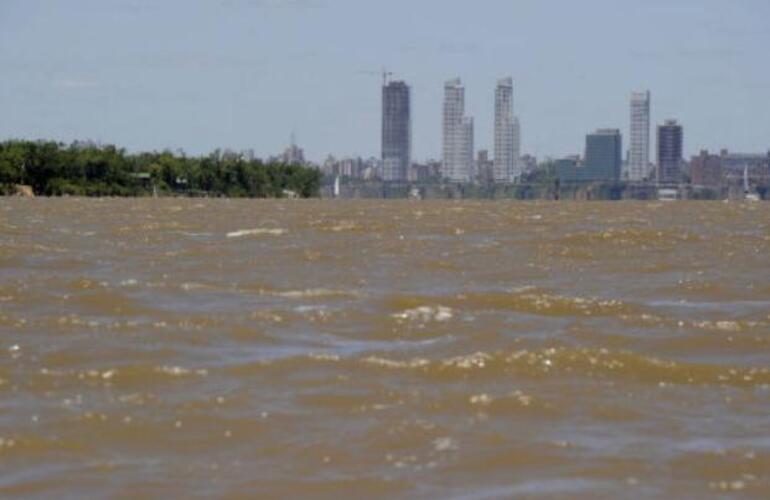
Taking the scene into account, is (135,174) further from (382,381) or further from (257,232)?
(382,381)

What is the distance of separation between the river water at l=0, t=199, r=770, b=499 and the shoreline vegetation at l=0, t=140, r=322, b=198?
91.2 metres

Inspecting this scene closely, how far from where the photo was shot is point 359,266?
2077cm

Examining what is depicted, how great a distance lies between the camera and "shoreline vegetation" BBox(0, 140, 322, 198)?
361ft

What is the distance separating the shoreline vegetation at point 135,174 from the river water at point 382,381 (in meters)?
91.2

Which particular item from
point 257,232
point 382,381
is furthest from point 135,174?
point 382,381

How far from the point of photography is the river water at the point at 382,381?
7.96m

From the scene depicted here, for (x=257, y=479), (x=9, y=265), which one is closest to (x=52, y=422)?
(x=257, y=479)

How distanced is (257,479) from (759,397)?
3.77 metres

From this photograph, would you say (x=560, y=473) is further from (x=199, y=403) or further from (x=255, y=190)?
(x=255, y=190)

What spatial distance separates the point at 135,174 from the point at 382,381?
367 feet

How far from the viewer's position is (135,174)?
121 metres

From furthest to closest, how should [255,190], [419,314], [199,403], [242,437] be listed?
[255,190], [419,314], [199,403], [242,437]

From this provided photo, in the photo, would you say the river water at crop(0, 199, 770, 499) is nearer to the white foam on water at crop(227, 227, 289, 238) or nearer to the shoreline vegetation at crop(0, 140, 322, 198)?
the white foam on water at crop(227, 227, 289, 238)

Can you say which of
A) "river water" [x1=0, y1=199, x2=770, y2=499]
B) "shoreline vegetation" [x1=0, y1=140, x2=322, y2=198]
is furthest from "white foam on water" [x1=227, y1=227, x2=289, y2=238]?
"shoreline vegetation" [x1=0, y1=140, x2=322, y2=198]
